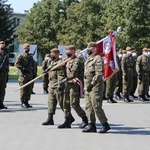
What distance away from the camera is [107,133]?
36.5 ft

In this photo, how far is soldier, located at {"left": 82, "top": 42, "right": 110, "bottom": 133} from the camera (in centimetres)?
1073

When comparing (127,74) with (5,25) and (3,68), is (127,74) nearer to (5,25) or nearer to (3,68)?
(3,68)

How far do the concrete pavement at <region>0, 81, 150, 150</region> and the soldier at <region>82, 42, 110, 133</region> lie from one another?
1.46ft

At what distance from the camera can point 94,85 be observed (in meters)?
10.8

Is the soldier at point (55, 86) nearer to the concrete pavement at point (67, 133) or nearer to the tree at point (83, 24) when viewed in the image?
the concrete pavement at point (67, 133)

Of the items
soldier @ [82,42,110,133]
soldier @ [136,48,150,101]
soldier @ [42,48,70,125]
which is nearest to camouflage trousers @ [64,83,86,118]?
soldier @ [42,48,70,125]

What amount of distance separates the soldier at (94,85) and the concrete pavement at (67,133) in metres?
0.44

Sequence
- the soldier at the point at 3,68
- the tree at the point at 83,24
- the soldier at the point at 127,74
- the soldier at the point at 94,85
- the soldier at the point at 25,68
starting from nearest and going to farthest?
1. the soldier at the point at 94,85
2. the soldier at the point at 3,68
3. the soldier at the point at 25,68
4. the soldier at the point at 127,74
5. the tree at the point at 83,24

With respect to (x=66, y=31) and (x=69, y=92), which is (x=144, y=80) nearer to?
(x=69, y=92)

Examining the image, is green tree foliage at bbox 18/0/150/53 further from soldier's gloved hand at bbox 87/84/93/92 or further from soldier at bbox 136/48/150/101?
soldier's gloved hand at bbox 87/84/93/92

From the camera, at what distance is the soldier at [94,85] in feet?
35.2

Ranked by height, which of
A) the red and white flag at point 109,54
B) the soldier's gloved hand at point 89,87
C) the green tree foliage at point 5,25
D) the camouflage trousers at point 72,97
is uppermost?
the green tree foliage at point 5,25

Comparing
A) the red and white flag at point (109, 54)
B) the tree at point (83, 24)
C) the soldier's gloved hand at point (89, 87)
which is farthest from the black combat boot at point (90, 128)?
the tree at point (83, 24)

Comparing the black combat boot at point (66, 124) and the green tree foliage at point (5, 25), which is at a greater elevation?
the green tree foliage at point (5, 25)
